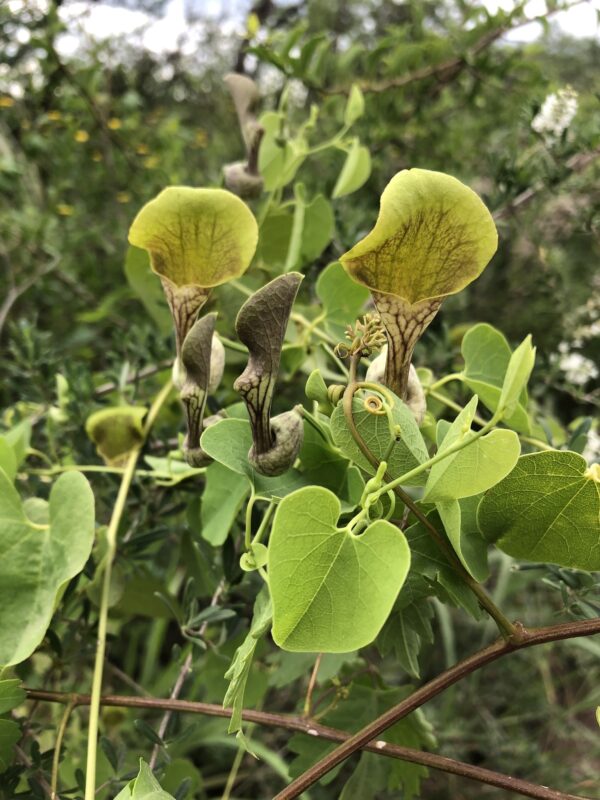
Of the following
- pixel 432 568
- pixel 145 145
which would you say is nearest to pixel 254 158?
pixel 432 568

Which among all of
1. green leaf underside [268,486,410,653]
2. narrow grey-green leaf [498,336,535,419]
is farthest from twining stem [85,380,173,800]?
narrow grey-green leaf [498,336,535,419]

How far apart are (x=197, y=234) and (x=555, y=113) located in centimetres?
41

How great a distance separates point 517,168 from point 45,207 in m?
0.74

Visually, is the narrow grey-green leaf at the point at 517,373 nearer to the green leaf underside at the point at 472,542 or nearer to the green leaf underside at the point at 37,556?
the green leaf underside at the point at 472,542

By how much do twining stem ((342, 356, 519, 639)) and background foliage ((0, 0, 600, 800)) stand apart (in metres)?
0.06

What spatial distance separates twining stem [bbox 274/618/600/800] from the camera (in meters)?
0.27

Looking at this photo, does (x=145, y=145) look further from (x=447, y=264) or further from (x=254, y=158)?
(x=447, y=264)

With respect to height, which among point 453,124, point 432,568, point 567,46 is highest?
point 432,568

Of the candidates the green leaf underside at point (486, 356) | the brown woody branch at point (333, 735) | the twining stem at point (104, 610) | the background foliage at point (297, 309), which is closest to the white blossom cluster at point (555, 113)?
the background foliage at point (297, 309)

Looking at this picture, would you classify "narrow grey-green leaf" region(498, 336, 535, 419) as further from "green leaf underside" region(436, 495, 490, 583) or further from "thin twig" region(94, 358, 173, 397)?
"thin twig" region(94, 358, 173, 397)

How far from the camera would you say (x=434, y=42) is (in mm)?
719

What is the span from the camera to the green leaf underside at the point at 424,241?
251 millimetres

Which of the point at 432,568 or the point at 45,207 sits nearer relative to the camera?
the point at 432,568

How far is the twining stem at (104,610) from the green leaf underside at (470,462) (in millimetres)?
202
